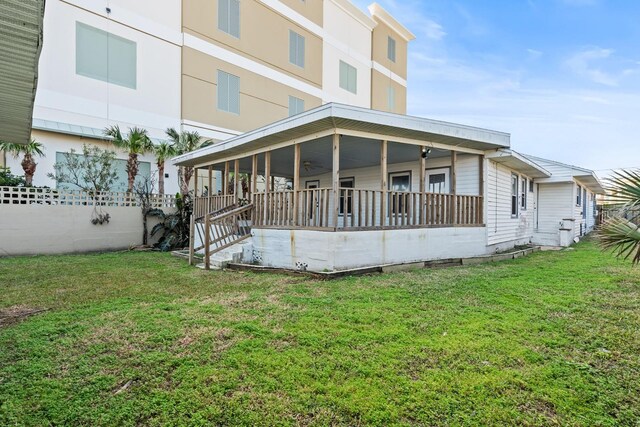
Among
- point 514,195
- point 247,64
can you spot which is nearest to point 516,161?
point 514,195

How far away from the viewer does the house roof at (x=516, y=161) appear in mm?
9192

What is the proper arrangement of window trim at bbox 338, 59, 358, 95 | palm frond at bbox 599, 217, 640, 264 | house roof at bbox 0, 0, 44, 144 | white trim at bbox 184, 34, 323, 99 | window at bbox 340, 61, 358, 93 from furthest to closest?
1. window at bbox 340, 61, 358, 93
2. window trim at bbox 338, 59, 358, 95
3. white trim at bbox 184, 34, 323, 99
4. palm frond at bbox 599, 217, 640, 264
5. house roof at bbox 0, 0, 44, 144

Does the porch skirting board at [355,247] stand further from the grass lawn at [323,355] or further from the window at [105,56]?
the window at [105,56]

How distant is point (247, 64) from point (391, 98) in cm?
1290

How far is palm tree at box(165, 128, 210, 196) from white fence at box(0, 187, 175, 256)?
89.0 inches

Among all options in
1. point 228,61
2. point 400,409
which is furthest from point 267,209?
point 228,61

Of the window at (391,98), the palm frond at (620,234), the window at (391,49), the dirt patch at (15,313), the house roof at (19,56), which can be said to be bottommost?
the dirt patch at (15,313)

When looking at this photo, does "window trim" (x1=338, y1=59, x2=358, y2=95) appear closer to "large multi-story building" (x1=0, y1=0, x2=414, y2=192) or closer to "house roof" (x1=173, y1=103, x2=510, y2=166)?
"large multi-story building" (x1=0, y1=0, x2=414, y2=192)

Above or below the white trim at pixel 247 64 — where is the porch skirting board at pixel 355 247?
below

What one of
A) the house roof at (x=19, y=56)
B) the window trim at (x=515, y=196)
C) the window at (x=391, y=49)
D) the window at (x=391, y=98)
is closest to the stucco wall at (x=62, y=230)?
the house roof at (x=19, y=56)

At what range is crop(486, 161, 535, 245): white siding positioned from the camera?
973 cm

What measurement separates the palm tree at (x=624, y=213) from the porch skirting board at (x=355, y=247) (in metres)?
3.36

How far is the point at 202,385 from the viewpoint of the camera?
256 cm

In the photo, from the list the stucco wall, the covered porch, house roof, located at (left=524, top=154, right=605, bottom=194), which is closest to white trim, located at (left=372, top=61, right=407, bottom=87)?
house roof, located at (left=524, top=154, right=605, bottom=194)
